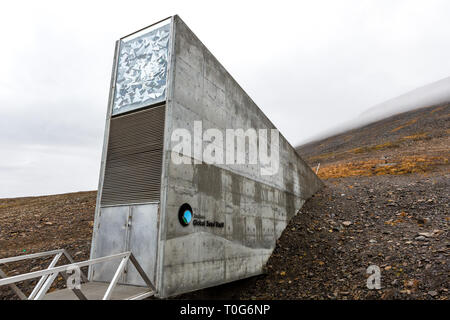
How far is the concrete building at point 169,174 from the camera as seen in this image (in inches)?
248

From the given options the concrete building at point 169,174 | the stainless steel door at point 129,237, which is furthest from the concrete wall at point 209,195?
the stainless steel door at point 129,237

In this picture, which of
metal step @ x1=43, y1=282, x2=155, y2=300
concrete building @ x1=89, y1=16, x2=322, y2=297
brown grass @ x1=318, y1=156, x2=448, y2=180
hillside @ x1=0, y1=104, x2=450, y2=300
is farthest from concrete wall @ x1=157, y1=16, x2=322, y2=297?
brown grass @ x1=318, y1=156, x2=448, y2=180

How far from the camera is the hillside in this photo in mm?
8258

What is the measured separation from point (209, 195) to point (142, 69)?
3890mm

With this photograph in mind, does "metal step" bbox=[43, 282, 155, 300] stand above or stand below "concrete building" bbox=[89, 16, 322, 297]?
below

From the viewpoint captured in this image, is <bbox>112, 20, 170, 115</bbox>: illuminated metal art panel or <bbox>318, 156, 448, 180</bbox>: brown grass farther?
<bbox>318, 156, 448, 180</bbox>: brown grass

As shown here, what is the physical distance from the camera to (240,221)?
919cm

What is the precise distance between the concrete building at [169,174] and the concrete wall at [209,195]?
27mm

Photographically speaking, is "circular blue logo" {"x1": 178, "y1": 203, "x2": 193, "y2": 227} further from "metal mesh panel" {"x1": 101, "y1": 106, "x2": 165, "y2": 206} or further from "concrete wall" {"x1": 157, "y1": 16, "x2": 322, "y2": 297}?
"metal mesh panel" {"x1": 101, "y1": 106, "x2": 165, "y2": 206}

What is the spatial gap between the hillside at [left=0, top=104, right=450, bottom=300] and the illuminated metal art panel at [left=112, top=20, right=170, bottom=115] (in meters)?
5.03

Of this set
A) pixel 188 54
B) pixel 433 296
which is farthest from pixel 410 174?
pixel 188 54

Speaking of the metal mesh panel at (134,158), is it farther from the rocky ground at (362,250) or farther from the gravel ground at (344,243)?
the rocky ground at (362,250)

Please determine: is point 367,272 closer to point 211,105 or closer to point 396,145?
point 211,105

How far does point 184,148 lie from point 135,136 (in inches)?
52.3
